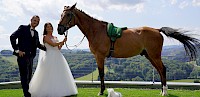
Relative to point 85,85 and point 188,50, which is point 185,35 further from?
point 85,85

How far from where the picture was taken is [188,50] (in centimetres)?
781

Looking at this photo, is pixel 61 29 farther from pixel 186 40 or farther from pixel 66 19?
pixel 186 40

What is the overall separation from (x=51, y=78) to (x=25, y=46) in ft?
3.27

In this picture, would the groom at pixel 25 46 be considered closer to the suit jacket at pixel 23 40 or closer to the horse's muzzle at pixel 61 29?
the suit jacket at pixel 23 40

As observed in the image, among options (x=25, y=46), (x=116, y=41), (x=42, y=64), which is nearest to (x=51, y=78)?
(x=42, y=64)

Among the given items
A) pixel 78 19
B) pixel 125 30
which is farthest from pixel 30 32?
pixel 125 30

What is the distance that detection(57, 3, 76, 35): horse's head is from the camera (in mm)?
6898

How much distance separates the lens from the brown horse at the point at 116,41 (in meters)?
7.00

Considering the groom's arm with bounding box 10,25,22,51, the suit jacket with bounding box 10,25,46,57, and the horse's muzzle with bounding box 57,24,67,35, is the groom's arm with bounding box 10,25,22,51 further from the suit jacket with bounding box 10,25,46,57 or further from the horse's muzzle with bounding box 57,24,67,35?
the horse's muzzle with bounding box 57,24,67,35

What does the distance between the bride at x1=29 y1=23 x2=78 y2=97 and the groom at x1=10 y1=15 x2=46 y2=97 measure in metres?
0.41

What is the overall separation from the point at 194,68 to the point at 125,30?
4369 millimetres

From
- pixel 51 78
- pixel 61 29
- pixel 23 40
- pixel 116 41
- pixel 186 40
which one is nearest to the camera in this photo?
pixel 23 40

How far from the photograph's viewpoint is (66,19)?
274 inches

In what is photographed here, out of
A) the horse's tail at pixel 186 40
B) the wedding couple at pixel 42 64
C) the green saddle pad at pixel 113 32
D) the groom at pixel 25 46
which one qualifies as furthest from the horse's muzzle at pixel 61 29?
the horse's tail at pixel 186 40
